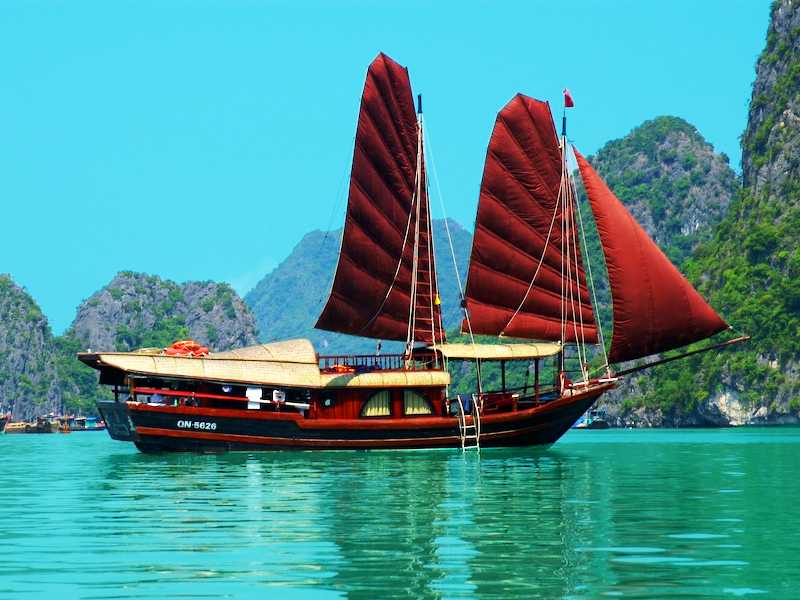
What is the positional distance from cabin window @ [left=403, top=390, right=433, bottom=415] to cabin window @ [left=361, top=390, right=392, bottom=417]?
66cm

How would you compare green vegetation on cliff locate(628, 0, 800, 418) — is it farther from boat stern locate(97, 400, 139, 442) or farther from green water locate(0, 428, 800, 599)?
Result: green water locate(0, 428, 800, 599)

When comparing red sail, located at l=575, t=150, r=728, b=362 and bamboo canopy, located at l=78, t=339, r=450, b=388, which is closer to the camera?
bamboo canopy, located at l=78, t=339, r=450, b=388

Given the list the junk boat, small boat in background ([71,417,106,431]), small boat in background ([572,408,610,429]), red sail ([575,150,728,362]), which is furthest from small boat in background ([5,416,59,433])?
red sail ([575,150,728,362])

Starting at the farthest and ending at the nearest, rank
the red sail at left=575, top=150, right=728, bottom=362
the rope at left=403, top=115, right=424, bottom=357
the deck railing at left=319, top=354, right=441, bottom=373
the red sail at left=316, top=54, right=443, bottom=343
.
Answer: the rope at left=403, top=115, right=424, bottom=357, the red sail at left=316, top=54, right=443, bottom=343, the deck railing at left=319, top=354, right=441, bottom=373, the red sail at left=575, top=150, right=728, bottom=362

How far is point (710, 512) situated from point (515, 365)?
510 feet

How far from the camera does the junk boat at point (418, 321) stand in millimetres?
48188

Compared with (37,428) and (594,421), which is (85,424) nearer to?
(37,428)

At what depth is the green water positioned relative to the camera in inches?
640

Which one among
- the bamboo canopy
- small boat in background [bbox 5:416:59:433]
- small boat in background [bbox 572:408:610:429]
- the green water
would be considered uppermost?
the bamboo canopy

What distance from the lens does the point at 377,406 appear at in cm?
4941

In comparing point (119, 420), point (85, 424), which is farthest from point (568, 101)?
point (85, 424)

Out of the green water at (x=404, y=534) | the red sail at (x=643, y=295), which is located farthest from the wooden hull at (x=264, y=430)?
the green water at (x=404, y=534)

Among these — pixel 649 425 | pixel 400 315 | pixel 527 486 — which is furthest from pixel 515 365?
pixel 527 486

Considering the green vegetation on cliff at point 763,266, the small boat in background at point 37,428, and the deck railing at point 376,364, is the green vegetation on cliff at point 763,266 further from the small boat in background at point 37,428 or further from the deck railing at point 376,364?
the deck railing at point 376,364
